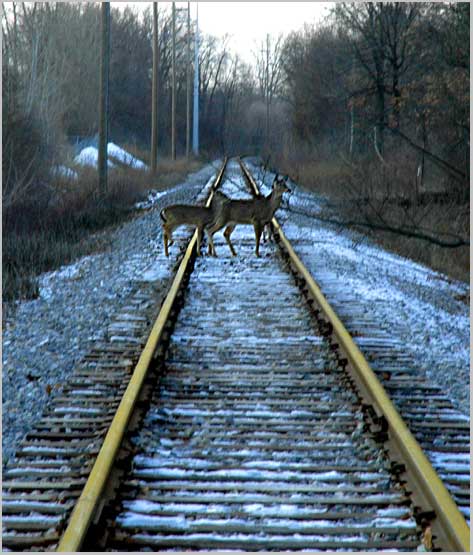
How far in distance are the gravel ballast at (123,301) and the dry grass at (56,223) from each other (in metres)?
0.44

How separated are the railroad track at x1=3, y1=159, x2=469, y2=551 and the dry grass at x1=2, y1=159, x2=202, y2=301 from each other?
13.0 ft

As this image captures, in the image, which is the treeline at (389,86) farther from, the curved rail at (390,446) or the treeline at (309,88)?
the curved rail at (390,446)

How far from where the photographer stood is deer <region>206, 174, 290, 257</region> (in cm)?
1191

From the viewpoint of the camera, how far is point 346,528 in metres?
3.76

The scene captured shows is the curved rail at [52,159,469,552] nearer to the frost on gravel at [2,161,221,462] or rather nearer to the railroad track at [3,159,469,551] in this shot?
the railroad track at [3,159,469,551]

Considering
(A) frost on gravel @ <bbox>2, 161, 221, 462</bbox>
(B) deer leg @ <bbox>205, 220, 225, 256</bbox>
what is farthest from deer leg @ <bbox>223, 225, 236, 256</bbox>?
(A) frost on gravel @ <bbox>2, 161, 221, 462</bbox>

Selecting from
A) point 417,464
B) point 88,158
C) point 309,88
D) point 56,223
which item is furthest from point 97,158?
point 417,464

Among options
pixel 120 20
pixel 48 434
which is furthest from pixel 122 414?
pixel 120 20

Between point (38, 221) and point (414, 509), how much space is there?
13789 mm

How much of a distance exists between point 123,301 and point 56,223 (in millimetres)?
8333

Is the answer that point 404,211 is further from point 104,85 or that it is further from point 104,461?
point 104,85

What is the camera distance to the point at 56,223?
652 inches

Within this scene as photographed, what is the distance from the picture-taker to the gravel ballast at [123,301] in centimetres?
602

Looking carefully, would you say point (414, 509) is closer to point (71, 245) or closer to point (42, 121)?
point (71, 245)
